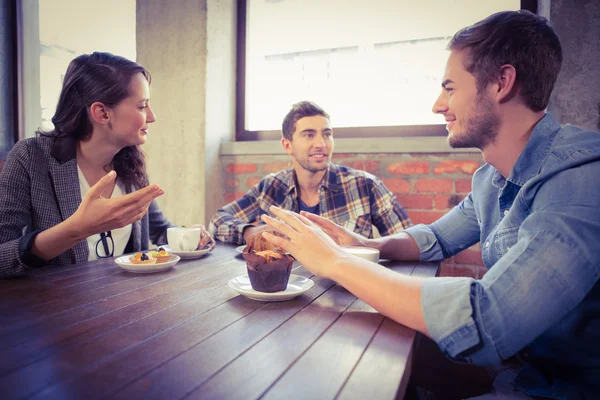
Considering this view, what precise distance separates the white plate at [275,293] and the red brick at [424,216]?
1.54 meters

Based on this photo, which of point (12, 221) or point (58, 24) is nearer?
point (12, 221)

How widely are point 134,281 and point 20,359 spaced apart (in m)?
0.46

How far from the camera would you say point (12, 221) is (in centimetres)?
123

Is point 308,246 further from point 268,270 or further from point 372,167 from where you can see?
point 372,167

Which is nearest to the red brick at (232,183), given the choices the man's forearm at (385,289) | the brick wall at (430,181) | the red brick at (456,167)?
the brick wall at (430,181)

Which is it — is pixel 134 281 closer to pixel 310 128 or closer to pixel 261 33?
pixel 310 128

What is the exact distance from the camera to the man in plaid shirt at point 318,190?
84.6 inches

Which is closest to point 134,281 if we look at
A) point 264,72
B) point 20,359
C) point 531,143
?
point 20,359

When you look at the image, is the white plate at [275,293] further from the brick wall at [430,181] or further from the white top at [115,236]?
the brick wall at [430,181]

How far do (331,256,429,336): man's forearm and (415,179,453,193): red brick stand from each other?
1.66 metres

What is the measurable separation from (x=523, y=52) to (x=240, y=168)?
6.95 feet

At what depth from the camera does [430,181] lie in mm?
2320

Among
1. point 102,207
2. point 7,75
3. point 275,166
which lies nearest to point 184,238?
point 102,207

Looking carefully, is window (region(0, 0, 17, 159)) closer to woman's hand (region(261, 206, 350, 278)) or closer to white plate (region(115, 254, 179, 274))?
white plate (region(115, 254, 179, 274))
